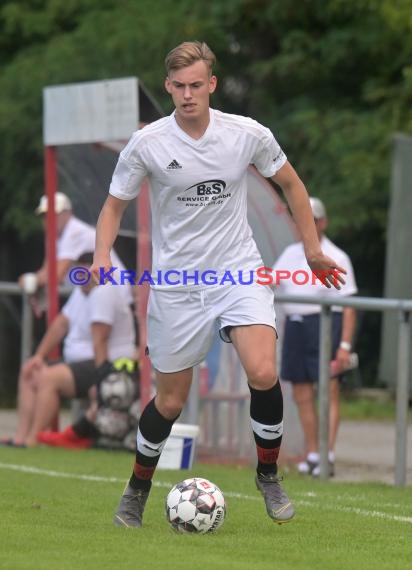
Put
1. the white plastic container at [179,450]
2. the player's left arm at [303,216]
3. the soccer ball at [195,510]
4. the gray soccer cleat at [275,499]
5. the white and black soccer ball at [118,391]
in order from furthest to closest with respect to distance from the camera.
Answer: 1. the white and black soccer ball at [118,391]
2. the white plastic container at [179,450]
3. the player's left arm at [303,216]
4. the gray soccer cleat at [275,499]
5. the soccer ball at [195,510]

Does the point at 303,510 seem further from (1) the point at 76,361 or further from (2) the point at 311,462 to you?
(1) the point at 76,361

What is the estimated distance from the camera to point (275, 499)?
728cm

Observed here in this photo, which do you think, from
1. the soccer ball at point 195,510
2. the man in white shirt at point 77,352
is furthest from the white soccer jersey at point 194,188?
the man in white shirt at point 77,352

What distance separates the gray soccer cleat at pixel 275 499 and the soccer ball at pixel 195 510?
0.74ft

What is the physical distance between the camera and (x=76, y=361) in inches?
513

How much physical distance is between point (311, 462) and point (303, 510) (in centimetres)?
309

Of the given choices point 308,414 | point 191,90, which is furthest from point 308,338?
point 191,90

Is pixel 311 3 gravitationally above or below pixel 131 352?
above

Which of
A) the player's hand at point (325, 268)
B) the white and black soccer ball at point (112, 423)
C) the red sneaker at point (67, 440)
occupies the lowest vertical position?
the red sneaker at point (67, 440)

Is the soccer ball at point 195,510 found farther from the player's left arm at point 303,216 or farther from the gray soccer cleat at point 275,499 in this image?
the player's left arm at point 303,216

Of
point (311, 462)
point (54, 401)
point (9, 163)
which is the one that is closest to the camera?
point (311, 462)

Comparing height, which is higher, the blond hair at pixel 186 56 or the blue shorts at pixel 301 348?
the blond hair at pixel 186 56

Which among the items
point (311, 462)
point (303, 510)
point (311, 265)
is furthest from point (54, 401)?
point (311, 265)

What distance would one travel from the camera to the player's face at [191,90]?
7.13 metres
